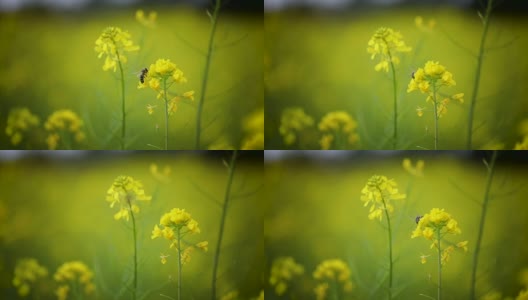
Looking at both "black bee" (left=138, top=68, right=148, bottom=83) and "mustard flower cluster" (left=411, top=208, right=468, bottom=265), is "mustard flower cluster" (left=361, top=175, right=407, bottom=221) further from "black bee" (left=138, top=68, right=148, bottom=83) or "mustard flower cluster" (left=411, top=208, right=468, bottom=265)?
"black bee" (left=138, top=68, right=148, bottom=83)

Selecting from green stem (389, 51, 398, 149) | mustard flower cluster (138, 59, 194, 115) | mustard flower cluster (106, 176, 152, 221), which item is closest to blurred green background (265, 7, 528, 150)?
green stem (389, 51, 398, 149)

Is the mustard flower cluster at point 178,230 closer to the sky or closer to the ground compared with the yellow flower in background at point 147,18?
closer to the ground

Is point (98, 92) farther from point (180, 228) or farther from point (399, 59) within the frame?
point (399, 59)

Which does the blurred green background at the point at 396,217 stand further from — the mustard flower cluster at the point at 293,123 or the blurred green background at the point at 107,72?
the blurred green background at the point at 107,72

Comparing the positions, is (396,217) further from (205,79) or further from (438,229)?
(205,79)

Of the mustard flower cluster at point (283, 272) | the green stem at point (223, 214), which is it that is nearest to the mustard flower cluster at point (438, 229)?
the mustard flower cluster at point (283, 272)

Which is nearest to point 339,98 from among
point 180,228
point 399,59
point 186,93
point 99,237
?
point 399,59
